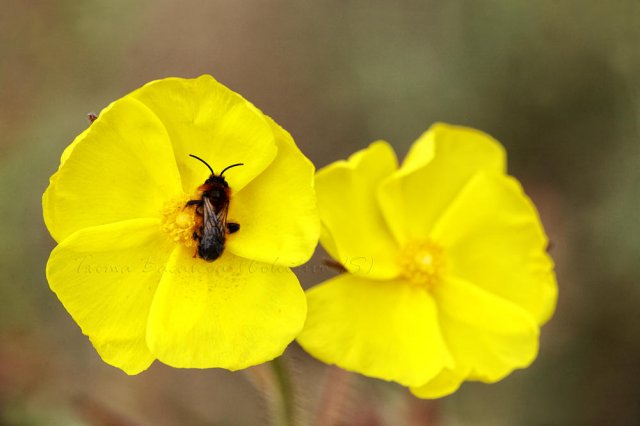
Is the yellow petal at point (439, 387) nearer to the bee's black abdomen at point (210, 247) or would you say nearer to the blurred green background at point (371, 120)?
the bee's black abdomen at point (210, 247)

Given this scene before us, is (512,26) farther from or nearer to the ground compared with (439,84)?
farther from the ground

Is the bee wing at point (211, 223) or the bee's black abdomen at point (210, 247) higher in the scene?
the bee wing at point (211, 223)

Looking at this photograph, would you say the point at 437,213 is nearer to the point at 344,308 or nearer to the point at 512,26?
the point at 344,308

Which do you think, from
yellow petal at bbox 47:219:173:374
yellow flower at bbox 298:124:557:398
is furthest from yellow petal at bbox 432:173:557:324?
yellow petal at bbox 47:219:173:374

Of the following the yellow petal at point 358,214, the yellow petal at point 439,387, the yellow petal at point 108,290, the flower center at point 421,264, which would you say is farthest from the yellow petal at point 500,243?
the yellow petal at point 108,290

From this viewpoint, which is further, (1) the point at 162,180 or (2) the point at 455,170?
(2) the point at 455,170

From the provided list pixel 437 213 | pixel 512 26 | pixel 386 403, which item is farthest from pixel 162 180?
pixel 512 26

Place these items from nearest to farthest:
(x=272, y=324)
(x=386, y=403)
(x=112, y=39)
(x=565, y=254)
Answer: (x=272, y=324)
(x=386, y=403)
(x=565, y=254)
(x=112, y=39)

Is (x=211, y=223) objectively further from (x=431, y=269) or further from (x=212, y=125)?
(x=431, y=269)

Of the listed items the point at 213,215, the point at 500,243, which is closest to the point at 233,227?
the point at 213,215
